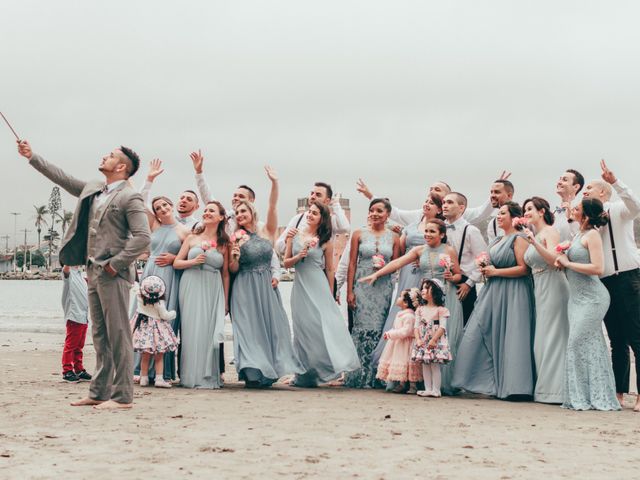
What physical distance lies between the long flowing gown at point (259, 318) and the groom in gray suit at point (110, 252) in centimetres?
229

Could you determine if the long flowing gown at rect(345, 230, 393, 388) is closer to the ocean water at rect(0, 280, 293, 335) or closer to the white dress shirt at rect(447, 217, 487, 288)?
the white dress shirt at rect(447, 217, 487, 288)

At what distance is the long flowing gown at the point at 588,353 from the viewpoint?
875 centimetres

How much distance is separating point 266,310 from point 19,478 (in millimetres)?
5491

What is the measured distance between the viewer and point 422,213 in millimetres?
10961

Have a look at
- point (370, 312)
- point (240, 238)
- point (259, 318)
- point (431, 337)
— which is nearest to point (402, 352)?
point (431, 337)

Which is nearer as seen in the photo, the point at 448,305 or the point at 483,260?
the point at 483,260

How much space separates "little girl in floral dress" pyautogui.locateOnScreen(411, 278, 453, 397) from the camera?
948 centimetres

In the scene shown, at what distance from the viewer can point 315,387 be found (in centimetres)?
1059

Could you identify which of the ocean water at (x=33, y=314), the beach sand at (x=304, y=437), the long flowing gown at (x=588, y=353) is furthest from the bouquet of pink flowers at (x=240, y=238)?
the ocean water at (x=33, y=314)

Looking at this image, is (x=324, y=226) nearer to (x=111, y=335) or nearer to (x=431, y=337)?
(x=431, y=337)

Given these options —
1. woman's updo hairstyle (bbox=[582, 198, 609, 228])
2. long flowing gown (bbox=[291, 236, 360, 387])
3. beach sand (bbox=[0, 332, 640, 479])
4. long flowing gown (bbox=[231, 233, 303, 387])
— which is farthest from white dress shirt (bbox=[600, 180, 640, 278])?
long flowing gown (bbox=[231, 233, 303, 387])

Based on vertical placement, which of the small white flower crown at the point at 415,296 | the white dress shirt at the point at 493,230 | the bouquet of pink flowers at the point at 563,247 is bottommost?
the small white flower crown at the point at 415,296

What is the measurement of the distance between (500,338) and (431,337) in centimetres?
79

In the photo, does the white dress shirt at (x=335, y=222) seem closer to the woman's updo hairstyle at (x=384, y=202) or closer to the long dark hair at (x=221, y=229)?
the woman's updo hairstyle at (x=384, y=202)
